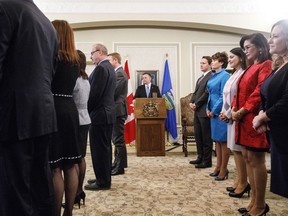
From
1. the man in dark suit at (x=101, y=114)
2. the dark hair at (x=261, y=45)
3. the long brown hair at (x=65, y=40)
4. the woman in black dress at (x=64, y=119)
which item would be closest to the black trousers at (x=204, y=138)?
the man in dark suit at (x=101, y=114)

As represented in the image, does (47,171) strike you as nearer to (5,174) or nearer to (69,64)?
(5,174)

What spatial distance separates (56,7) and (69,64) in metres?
5.45

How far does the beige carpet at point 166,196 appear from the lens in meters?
2.73

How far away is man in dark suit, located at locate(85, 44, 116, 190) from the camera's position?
3256 mm

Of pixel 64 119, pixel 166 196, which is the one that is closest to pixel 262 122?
pixel 64 119

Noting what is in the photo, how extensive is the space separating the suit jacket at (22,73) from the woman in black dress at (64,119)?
46 centimetres

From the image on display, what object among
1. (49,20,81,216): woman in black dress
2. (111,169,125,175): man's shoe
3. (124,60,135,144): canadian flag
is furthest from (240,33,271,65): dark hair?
(124,60,135,144): canadian flag

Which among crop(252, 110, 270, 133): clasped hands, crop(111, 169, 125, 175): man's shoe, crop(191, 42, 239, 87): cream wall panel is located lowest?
crop(111, 169, 125, 175): man's shoe

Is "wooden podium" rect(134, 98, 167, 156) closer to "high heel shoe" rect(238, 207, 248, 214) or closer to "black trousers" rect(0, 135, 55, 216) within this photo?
"high heel shoe" rect(238, 207, 248, 214)

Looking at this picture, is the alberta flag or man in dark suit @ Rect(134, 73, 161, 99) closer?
man in dark suit @ Rect(134, 73, 161, 99)

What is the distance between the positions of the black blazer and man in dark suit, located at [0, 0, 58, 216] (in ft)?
4.25

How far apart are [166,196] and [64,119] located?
1.64 meters

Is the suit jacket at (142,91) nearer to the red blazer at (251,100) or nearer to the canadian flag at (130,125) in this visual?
the canadian flag at (130,125)

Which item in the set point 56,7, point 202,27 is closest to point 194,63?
point 202,27
